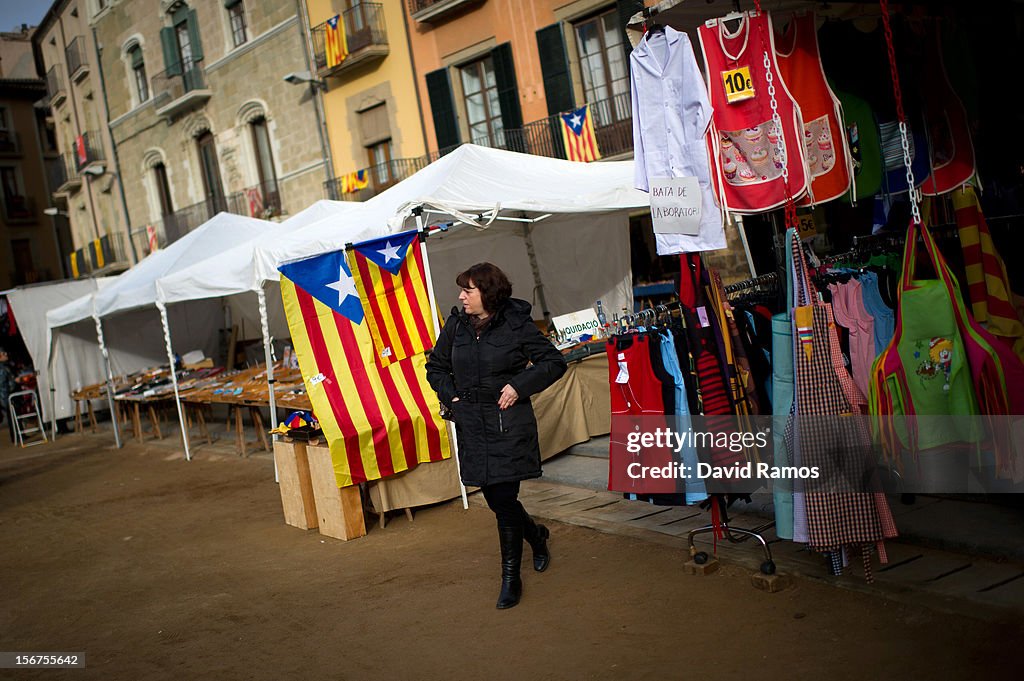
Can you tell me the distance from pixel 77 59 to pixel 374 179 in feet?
46.9

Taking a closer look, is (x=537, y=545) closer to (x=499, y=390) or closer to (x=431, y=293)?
(x=499, y=390)

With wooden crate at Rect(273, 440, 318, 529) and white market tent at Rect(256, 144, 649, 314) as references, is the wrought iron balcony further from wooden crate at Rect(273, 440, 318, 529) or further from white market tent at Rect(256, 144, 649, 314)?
wooden crate at Rect(273, 440, 318, 529)

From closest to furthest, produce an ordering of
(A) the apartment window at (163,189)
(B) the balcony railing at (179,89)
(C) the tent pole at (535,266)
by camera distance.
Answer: (C) the tent pole at (535,266), (B) the balcony railing at (179,89), (A) the apartment window at (163,189)

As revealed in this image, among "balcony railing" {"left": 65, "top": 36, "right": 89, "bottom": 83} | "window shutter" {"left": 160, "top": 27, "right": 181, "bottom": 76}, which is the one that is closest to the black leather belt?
"window shutter" {"left": 160, "top": 27, "right": 181, "bottom": 76}

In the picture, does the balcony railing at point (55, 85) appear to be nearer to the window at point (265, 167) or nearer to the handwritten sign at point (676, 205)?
the window at point (265, 167)

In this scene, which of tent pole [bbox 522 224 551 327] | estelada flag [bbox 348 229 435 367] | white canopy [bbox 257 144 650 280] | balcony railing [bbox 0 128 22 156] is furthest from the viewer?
balcony railing [bbox 0 128 22 156]

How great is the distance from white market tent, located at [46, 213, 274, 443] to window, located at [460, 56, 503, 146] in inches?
174

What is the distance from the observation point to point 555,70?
13625mm

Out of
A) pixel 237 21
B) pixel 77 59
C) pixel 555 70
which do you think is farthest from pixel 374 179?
pixel 77 59

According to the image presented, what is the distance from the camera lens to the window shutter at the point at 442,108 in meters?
15.4

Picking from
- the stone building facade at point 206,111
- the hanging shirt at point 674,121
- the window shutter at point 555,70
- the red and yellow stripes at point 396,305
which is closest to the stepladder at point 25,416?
the stone building facade at point 206,111

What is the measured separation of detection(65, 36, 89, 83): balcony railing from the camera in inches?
990

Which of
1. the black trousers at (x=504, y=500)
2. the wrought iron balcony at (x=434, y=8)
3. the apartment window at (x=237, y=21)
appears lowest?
the black trousers at (x=504, y=500)

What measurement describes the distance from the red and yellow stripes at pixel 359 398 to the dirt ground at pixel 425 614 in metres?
0.49
